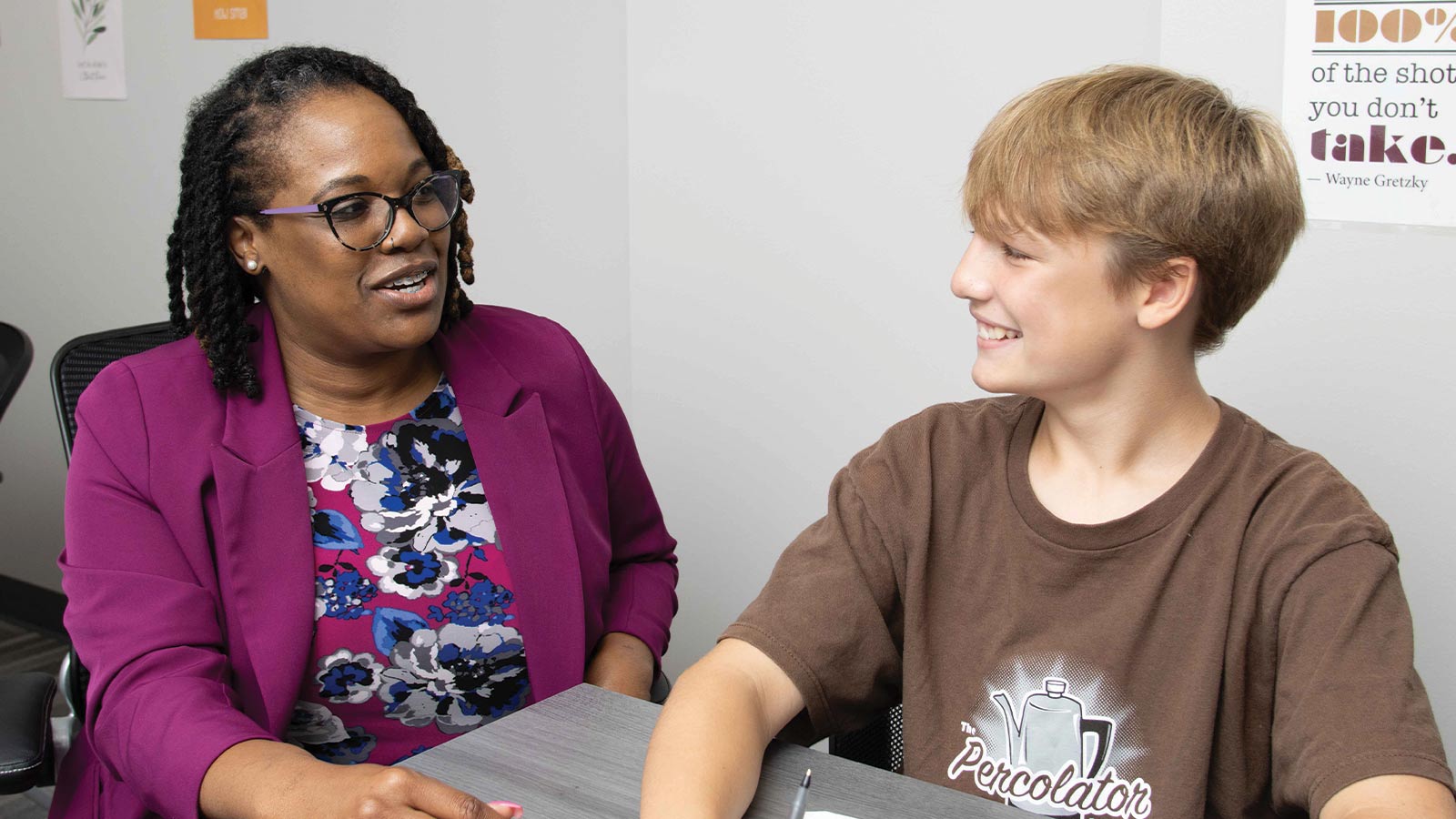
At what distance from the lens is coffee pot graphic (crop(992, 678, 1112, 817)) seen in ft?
3.93

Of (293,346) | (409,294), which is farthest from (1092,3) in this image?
(293,346)

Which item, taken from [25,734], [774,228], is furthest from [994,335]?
[774,228]

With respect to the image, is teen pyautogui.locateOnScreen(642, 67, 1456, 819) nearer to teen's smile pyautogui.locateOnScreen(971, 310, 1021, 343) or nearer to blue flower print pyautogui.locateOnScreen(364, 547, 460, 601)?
teen's smile pyautogui.locateOnScreen(971, 310, 1021, 343)

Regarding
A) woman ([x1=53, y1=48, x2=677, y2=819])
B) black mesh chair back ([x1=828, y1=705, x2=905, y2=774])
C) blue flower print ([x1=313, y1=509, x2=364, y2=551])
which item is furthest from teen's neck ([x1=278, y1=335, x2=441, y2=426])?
black mesh chair back ([x1=828, y1=705, x2=905, y2=774])

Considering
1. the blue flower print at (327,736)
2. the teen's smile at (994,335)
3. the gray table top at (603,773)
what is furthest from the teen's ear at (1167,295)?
the blue flower print at (327,736)

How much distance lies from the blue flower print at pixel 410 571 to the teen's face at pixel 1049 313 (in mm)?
714

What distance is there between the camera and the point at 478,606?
1606 mm

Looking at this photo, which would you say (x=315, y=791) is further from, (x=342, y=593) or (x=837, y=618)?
(x=837, y=618)

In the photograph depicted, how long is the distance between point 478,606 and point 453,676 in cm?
9

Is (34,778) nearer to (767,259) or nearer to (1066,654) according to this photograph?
(1066,654)

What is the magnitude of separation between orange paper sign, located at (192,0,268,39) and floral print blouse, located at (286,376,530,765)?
180 centimetres

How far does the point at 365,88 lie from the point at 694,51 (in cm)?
114

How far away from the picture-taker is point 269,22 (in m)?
3.06

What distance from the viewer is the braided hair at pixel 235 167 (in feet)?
5.09
